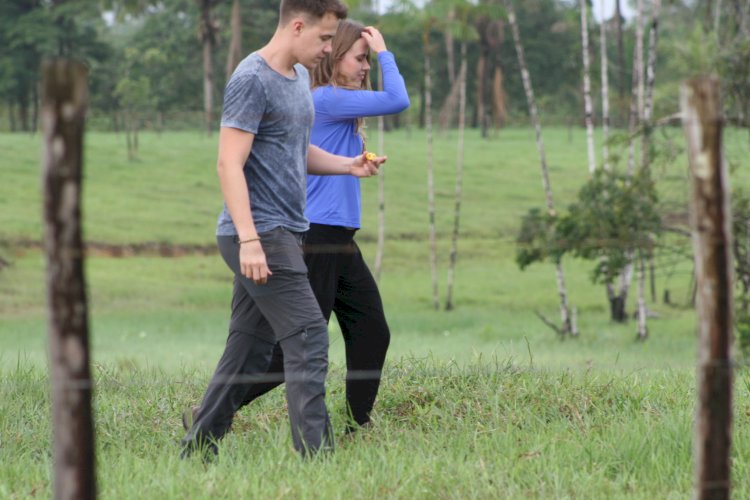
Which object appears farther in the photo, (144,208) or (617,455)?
(144,208)

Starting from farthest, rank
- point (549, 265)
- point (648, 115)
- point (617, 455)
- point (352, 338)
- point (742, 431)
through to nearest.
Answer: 1. point (549, 265)
2. point (648, 115)
3. point (352, 338)
4. point (742, 431)
5. point (617, 455)

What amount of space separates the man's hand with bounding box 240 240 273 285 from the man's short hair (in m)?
0.91

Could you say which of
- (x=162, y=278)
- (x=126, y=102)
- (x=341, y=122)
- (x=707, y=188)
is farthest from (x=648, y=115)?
(x=126, y=102)

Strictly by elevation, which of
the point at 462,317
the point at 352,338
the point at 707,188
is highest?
the point at 707,188

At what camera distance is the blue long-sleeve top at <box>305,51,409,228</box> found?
5156 mm

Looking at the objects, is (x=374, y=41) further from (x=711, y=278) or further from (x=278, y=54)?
(x=711, y=278)

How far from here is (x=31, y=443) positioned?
517cm

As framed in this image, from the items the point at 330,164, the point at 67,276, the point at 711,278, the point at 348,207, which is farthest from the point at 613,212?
the point at 67,276

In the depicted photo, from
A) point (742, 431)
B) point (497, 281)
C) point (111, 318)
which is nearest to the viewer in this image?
point (742, 431)

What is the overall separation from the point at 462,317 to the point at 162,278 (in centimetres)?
679

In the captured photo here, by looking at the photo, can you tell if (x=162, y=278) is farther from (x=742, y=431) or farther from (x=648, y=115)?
(x=742, y=431)

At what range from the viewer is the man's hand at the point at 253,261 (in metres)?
4.42

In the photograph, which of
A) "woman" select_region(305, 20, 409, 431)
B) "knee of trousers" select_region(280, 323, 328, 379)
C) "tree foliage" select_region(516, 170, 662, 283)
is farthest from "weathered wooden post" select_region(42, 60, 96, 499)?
"tree foliage" select_region(516, 170, 662, 283)

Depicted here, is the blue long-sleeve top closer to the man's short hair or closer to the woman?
the woman
